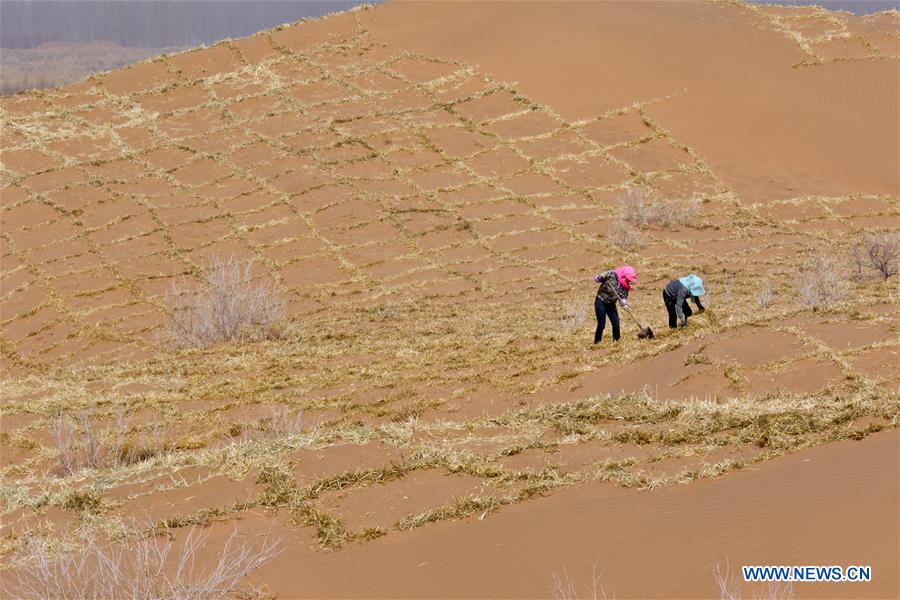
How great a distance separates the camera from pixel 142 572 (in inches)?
184

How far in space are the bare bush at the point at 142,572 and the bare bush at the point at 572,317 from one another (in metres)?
7.41

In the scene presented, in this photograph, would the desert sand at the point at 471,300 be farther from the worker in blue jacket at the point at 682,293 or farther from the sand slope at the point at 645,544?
the worker in blue jacket at the point at 682,293

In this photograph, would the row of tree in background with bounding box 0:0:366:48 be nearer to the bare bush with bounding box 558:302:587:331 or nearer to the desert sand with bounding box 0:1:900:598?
the desert sand with bounding box 0:1:900:598

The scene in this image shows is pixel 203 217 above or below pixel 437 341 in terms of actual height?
above

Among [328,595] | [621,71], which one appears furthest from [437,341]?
[621,71]

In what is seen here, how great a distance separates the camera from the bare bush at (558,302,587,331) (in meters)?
12.7

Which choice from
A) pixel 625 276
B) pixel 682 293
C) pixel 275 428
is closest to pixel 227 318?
pixel 625 276

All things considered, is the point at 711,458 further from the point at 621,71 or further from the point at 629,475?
the point at 621,71

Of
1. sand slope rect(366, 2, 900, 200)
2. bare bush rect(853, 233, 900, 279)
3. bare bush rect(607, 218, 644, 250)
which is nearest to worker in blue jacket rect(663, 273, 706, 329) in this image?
bare bush rect(853, 233, 900, 279)

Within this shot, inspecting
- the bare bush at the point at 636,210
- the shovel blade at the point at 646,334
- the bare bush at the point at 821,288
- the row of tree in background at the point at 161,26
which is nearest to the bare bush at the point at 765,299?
the bare bush at the point at 821,288

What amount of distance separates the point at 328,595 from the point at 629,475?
2.10 meters

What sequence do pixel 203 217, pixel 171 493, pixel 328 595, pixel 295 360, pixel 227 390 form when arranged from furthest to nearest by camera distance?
pixel 203 217, pixel 295 360, pixel 227 390, pixel 171 493, pixel 328 595

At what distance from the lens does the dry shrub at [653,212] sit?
19.7 m

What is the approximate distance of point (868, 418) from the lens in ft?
23.4
